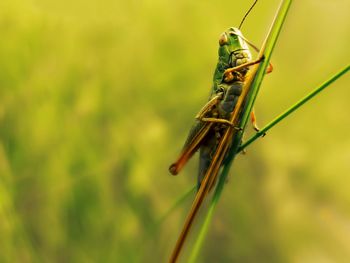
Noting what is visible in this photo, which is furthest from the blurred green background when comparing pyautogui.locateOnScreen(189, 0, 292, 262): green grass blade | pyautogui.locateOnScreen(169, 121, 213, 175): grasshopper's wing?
pyautogui.locateOnScreen(189, 0, 292, 262): green grass blade

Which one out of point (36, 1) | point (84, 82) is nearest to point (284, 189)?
point (84, 82)

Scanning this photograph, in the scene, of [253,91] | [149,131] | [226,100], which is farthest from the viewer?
[149,131]

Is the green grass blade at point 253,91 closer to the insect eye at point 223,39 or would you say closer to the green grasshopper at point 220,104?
the green grasshopper at point 220,104

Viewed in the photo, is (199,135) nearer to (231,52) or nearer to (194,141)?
(194,141)

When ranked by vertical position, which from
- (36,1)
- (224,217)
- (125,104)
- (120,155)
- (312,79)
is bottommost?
(224,217)

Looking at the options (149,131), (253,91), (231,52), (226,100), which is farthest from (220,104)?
(149,131)

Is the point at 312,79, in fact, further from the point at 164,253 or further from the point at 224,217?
the point at 164,253
